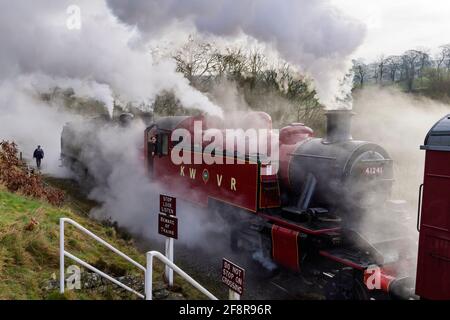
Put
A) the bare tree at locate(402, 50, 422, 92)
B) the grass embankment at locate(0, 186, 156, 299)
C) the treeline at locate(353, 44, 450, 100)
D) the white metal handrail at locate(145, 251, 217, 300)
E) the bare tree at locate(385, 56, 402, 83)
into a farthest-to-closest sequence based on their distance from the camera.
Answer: the bare tree at locate(385, 56, 402, 83), the bare tree at locate(402, 50, 422, 92), the treeline at locate(353, 44, 450, 100), the grass embankment at locate(0, 186, 156, 299), the white metal handrail at locate(145, 251, 217, 300)

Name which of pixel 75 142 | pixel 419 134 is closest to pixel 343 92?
pixel 419 134

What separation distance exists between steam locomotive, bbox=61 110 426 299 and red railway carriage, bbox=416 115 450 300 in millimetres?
675

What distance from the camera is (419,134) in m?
14.6

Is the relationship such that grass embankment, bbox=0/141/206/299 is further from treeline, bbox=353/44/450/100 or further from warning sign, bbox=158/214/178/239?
treeline, bbox=353/44/450/100

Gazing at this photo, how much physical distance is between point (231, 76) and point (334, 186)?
19.2 m

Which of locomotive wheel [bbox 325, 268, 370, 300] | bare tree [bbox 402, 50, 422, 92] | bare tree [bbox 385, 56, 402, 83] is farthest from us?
bare tree [bbox 385, 56, 402, 83]

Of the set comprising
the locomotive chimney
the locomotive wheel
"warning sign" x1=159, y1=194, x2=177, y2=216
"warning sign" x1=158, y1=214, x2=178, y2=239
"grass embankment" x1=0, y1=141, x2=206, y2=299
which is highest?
the locomotive chimney

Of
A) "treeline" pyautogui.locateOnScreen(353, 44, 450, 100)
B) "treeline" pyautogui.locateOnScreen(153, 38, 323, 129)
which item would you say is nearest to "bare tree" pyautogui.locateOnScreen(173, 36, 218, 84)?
"treeline" pyautogui.locateOnScreen(153, 38, 323, 129)

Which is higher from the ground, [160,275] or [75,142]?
[75,142]

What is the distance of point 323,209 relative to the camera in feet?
22.7

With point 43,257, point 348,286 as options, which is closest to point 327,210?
point 348,286

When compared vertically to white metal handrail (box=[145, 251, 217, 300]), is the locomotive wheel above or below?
below

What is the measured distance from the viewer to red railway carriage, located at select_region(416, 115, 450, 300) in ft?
14.5
